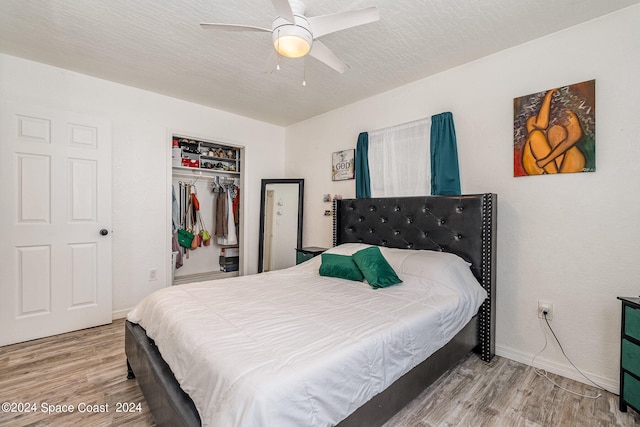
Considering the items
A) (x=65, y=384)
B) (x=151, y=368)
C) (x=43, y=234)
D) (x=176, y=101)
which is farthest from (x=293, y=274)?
(x=176, y=101)

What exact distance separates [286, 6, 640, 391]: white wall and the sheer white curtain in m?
0.28

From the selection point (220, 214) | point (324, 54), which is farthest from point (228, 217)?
point (324, 54)

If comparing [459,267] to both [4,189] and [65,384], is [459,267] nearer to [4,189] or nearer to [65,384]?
[65,384]

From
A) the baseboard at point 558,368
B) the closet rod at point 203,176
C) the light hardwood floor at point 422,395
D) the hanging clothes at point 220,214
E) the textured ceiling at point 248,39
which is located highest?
the textured ceiling at point 248,39

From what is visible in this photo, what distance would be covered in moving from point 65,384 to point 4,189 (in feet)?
5.67

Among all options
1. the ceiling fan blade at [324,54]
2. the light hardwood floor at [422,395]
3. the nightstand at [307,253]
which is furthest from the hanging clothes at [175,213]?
the ceiling fan blade at [324,54]

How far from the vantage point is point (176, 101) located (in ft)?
11.1

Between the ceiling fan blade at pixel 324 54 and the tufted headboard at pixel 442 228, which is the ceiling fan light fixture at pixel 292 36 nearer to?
the ceiling fan blade at pixel 324 54

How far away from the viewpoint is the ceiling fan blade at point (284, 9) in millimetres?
1366

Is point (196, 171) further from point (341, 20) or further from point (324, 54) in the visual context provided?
point (341, 20)

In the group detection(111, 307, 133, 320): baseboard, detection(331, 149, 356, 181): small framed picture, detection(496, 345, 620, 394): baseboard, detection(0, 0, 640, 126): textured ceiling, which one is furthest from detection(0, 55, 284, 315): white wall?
detection(496, 345, 620, 394): baseboard

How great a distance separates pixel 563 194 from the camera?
2008mm

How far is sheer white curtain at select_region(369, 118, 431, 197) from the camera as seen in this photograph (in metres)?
2.74

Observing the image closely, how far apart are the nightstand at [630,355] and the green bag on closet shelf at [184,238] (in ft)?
14.3
